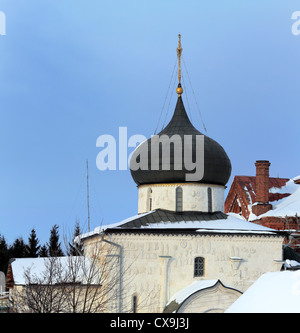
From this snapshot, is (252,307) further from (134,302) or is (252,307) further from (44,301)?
(134,302)

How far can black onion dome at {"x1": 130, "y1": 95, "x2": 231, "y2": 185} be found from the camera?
86.6 feet

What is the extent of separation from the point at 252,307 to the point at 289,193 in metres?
28.0

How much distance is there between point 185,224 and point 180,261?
149 cm

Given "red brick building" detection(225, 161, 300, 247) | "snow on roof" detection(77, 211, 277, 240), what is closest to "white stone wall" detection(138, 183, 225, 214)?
"snow on roof" detection(77, 211, 277, 240)

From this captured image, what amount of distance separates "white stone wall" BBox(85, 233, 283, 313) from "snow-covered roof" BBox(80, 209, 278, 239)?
26cm

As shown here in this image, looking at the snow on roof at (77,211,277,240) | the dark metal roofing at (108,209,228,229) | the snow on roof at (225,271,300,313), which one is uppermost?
the dark metal roofing at (108,209,228,229)

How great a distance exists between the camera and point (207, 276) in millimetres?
24625

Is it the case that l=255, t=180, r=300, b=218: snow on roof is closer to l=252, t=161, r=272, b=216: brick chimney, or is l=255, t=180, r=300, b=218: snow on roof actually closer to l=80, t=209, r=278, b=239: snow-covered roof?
l=252, t=161, r=272, b=216: brick chimney

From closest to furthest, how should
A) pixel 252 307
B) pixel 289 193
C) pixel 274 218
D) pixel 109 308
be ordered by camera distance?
pixel 252 307, pixel 109 308, pixel 274 218, pixel 289 193

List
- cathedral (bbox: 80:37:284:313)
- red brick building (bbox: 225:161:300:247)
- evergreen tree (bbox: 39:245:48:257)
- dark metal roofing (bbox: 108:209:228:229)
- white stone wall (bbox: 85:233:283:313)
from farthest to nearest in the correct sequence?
evergreen tree (bbox: 39:245:48:257) < red brick building (bbox: 225:161:300:247) < dark metal roofing (bbox: 108:209:228:229) < white stone wall (bbox: 85:233:283:313) < cathedral (bbox: 80:37:284:313)

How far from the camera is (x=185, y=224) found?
25.2 meters

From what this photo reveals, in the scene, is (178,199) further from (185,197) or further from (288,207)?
(288,207)

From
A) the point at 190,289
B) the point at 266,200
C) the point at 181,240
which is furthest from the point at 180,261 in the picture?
the point at 266,200

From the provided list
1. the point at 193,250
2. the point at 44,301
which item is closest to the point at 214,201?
the point at 193,250
